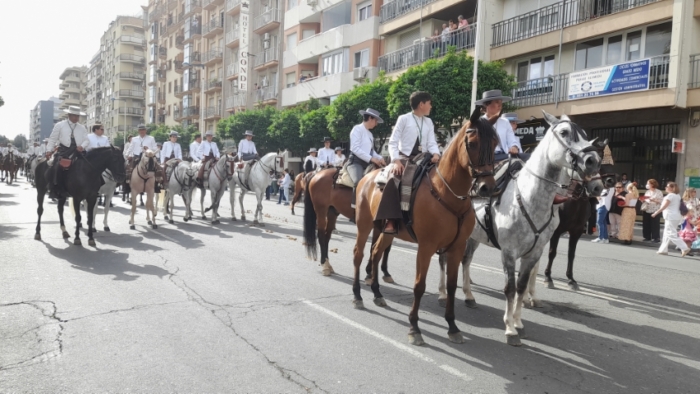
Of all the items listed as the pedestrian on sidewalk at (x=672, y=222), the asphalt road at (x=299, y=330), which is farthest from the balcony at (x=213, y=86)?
the pedestrian on sidewalk at (x=672, y=222)

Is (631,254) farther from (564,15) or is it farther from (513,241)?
(564,15)

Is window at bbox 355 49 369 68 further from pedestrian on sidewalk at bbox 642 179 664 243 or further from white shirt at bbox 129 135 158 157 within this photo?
pedestrian on sidewalk at bbox 642 179 664 243

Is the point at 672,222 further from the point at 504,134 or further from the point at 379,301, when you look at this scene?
the point at 379,301

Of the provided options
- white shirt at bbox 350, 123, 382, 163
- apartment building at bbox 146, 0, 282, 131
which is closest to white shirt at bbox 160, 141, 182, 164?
white shirt at bbox 350, 123, 382, 163

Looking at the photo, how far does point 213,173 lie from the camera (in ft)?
51.5

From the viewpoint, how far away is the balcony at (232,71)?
50.9 meters

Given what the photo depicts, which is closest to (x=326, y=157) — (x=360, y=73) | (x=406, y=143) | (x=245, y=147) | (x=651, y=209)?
(x=245, y=147)

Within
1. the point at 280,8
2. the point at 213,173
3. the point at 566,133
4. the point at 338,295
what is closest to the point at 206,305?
the point at 338,295

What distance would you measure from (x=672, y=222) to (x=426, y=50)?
1679 centimetres

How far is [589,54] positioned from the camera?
68.6ft

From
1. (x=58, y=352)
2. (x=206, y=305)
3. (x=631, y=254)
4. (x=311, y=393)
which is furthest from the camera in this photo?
(x=631, y=254)

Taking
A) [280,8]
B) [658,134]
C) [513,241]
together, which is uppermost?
[280,8]

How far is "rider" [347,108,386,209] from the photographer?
7898mm

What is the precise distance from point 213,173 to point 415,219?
11454 mm
